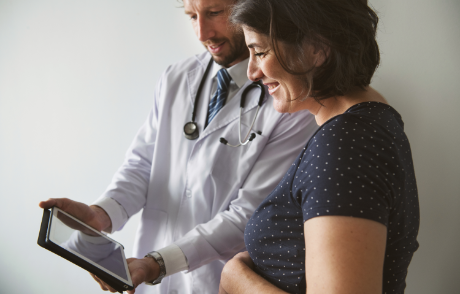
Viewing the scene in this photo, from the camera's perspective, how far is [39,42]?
190 centimetres

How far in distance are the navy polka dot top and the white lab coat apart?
1.38 ft

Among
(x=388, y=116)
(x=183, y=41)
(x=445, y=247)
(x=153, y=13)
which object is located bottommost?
(x=445, y=247)

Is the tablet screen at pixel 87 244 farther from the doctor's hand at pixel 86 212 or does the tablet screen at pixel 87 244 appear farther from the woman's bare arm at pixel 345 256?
A: the woman's bare arm at pixel 345 256

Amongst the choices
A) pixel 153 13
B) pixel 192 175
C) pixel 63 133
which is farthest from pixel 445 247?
pixel 63 133

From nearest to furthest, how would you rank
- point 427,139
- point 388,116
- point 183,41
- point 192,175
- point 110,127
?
point 388,116 < point 427,139 < point 192,175 < point 183,41 < point 110,127

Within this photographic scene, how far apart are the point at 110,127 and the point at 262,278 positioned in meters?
1.26

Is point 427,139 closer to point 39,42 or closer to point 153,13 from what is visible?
point 153,13

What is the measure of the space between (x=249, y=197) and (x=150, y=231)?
45cm

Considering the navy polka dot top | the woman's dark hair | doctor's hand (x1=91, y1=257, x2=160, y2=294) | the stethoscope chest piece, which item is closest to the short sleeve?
the navy polka dot top

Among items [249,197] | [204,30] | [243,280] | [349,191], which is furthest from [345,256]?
[204,30]

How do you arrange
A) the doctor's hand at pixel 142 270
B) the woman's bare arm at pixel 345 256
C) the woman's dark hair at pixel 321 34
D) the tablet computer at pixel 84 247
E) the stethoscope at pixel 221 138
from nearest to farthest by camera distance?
the woman's bare arm at pixel 345 256 → the woman's dark hair at pixel 321 34 → the tablet computer at pixel 84 247 → the doctor's hand at pixel 142 270 → the stethoscope at pixel 221 138

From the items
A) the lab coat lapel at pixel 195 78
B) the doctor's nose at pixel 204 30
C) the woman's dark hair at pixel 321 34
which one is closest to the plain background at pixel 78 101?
the lab coat lapel at pixel 195 78

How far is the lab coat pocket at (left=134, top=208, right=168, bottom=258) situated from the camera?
1.42 m

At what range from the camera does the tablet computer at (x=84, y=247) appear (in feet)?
2.88
